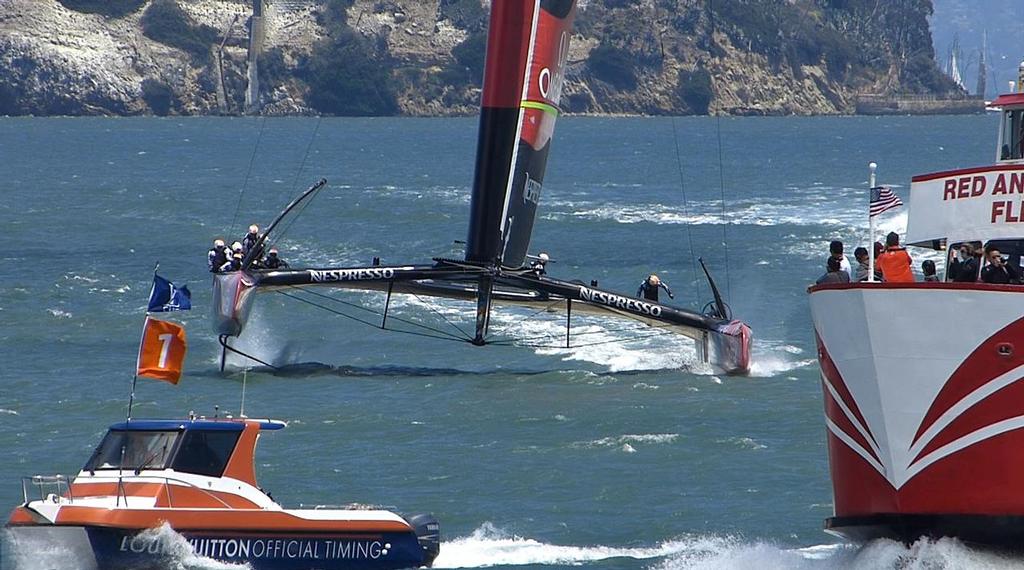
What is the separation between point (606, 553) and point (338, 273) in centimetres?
1436

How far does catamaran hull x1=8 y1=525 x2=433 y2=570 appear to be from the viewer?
21.5 metres

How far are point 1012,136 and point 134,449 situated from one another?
10532 mm

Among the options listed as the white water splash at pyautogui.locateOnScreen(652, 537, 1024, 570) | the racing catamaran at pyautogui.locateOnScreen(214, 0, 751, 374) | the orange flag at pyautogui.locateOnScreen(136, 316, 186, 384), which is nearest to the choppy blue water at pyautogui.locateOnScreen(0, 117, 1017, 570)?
the white water splash at pyautogui.locateOnScreen(652, 537, 1024, 570)

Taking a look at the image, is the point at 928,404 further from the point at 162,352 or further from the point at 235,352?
the point at 235,352

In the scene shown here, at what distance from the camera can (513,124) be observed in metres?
38.3

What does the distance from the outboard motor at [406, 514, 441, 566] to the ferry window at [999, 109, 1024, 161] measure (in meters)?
7.71

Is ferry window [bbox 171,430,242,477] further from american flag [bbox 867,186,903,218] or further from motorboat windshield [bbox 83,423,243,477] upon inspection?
american flag [bbox 867,186,903,218]

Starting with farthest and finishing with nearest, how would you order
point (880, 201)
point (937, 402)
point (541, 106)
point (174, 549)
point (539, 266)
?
point (541, 106) < point (539, 266) < point (174, 549) < point (880, 201) < point (937, 402)

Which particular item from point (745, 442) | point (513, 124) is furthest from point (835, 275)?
point (513, 124)

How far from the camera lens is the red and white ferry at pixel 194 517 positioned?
848 inches

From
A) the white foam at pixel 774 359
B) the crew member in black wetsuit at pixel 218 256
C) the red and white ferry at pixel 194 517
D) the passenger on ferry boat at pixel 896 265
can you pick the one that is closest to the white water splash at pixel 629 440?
the white foam at pixel 774 359

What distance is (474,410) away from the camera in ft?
113

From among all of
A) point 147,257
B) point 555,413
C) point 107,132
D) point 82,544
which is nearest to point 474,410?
point 555,413

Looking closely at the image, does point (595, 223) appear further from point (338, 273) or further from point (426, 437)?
point (426, 437)
